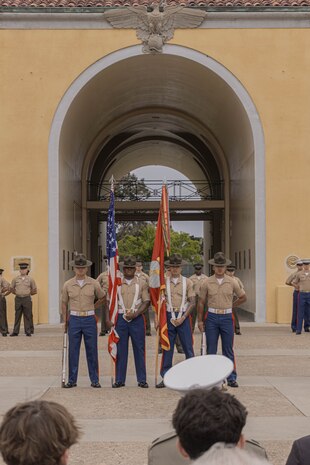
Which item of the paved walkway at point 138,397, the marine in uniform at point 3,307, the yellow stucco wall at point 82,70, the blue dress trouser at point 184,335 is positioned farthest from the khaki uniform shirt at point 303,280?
the blue dress trouser at point 184,335

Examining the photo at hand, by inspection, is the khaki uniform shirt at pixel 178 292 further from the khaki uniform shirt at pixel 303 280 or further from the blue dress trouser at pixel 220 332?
the khaki uniform shirt at pixel 303 280

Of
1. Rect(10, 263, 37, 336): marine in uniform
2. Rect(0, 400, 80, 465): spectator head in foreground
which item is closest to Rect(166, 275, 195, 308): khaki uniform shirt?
Rect(10, 263, 37, 336): marine in uniform

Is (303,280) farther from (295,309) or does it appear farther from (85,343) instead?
(85,343)

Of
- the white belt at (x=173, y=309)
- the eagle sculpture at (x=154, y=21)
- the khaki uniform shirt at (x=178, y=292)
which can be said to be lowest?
the white belt at (x=173, y=309)

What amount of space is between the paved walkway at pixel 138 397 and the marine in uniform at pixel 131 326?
0.71 ft

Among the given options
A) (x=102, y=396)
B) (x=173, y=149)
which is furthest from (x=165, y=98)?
(x=102, y=396)

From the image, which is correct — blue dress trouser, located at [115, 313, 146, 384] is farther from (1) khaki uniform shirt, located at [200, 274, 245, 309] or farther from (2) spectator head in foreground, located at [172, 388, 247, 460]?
(2) spectator head in foreground, located at [172, 388, 247, 460]

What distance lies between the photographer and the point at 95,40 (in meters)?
21.0

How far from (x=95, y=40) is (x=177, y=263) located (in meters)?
11.2

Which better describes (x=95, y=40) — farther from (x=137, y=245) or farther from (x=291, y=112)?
(x=137, y=245)

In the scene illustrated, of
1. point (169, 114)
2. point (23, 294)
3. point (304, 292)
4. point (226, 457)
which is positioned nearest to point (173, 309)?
point (23, 294)

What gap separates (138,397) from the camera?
9.74 metres

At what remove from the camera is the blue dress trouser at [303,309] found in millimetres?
17562

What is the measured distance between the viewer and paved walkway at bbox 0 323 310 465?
7.12m
